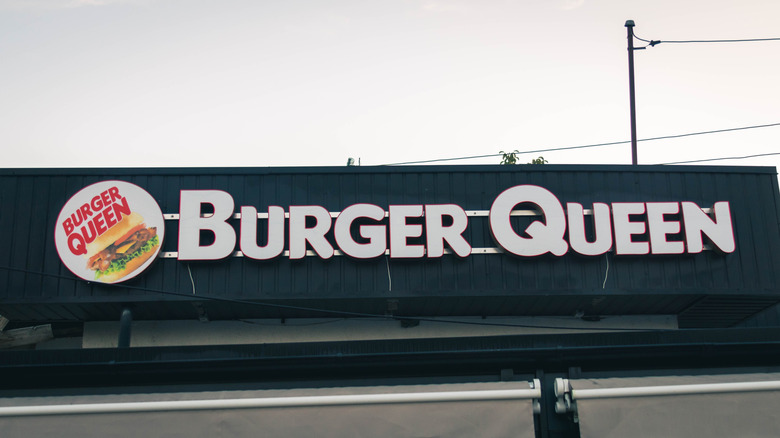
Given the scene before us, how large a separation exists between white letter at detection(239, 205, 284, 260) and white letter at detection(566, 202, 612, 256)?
4.94m

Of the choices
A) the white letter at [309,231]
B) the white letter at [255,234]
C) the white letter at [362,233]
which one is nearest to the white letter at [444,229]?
the white letter at [362,233]

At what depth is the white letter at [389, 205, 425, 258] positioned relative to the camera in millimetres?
12211

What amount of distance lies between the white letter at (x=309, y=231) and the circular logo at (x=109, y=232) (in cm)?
218

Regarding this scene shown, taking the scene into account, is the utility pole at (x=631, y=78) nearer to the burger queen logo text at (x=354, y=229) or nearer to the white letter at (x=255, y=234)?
the burger queen logo text at (x=354, y=229)

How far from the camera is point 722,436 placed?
6961 millimetres

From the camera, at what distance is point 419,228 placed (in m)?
12.4

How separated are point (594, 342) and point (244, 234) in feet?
21.2

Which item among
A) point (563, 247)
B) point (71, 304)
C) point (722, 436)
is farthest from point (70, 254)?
point (722, 436)

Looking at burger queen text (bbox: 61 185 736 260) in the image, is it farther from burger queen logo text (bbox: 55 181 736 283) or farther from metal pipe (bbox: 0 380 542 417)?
metal pipe (bbox: 0 380 542 417)

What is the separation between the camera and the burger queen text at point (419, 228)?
39.9 feet

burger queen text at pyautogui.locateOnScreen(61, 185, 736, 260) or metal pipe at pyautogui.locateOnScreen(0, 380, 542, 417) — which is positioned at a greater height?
burger queen text at pyautogui.locateOnScreen(61, 185, 736, 260)

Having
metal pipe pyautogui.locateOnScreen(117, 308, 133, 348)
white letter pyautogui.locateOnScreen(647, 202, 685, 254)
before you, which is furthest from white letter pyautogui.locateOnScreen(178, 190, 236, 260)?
white letter pyautogui.locateOnScreen(647, 202, 685, 254)

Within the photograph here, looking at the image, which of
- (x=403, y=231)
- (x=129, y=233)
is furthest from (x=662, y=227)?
(x=129, y=233)

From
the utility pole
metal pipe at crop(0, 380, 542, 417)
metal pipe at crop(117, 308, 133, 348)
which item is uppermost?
the utility pole
